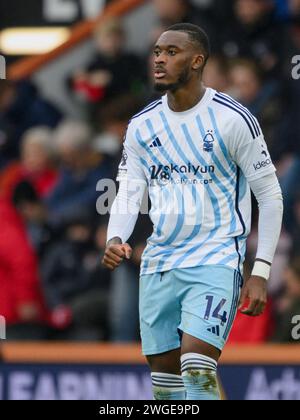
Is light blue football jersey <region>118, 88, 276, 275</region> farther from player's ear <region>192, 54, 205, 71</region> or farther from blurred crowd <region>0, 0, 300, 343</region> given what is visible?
blurred crowd <region>0, 0, 300, 343</region>

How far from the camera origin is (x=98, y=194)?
12.9 meters

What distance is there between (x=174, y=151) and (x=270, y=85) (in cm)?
452

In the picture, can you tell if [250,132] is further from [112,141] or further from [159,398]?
[112,141]

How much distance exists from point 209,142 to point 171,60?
1.68 ft

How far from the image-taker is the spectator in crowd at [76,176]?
13141mm

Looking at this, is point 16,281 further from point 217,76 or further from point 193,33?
point 193,33

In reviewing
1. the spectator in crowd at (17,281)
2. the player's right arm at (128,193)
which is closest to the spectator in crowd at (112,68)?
the spectator in crowd at (17,281)

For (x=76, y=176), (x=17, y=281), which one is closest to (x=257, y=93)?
(x=76, y=176)

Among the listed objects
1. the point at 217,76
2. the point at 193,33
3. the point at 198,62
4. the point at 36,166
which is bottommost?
the point at 36,166

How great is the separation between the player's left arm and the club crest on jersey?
0.13m

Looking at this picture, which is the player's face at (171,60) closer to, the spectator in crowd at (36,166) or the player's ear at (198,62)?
the player's ear at (198,62)

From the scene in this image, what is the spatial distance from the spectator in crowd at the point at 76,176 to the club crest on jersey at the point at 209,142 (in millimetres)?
4688
